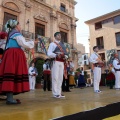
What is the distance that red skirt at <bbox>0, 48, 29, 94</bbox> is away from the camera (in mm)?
2890

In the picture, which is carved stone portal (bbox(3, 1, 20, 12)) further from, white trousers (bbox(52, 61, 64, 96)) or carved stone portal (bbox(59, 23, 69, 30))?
white trousers (bbox(52, 61, 64, 96))

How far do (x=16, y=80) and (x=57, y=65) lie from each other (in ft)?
4.44

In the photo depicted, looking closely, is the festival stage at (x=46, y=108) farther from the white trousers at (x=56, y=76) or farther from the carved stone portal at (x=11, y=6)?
the carved stone portal at (x=11, y=6)

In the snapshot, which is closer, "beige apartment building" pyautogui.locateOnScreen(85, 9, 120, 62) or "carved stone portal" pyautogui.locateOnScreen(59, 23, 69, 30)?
"carved stone portal" pyautogui.locateOnScreen(59, 23, 69, 30)

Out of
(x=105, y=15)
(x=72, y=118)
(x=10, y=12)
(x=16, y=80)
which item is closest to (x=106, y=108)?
(x=72, y=118)

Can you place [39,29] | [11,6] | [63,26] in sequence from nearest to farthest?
[11,6], [39,29], [63,26]

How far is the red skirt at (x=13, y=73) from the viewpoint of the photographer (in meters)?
2.89

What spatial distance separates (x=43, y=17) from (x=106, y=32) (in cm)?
1041

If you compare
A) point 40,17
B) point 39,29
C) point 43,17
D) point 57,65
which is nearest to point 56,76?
point 57,65

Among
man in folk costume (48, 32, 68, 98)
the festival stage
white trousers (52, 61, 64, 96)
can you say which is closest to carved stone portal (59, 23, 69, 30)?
man in folk costume (48, 32, 68, 98)

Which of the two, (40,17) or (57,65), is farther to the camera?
(40,17)

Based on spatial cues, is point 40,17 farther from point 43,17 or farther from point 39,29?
point 39,29

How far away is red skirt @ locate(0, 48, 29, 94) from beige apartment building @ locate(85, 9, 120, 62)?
2010cm

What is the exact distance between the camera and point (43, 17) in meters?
15.6
